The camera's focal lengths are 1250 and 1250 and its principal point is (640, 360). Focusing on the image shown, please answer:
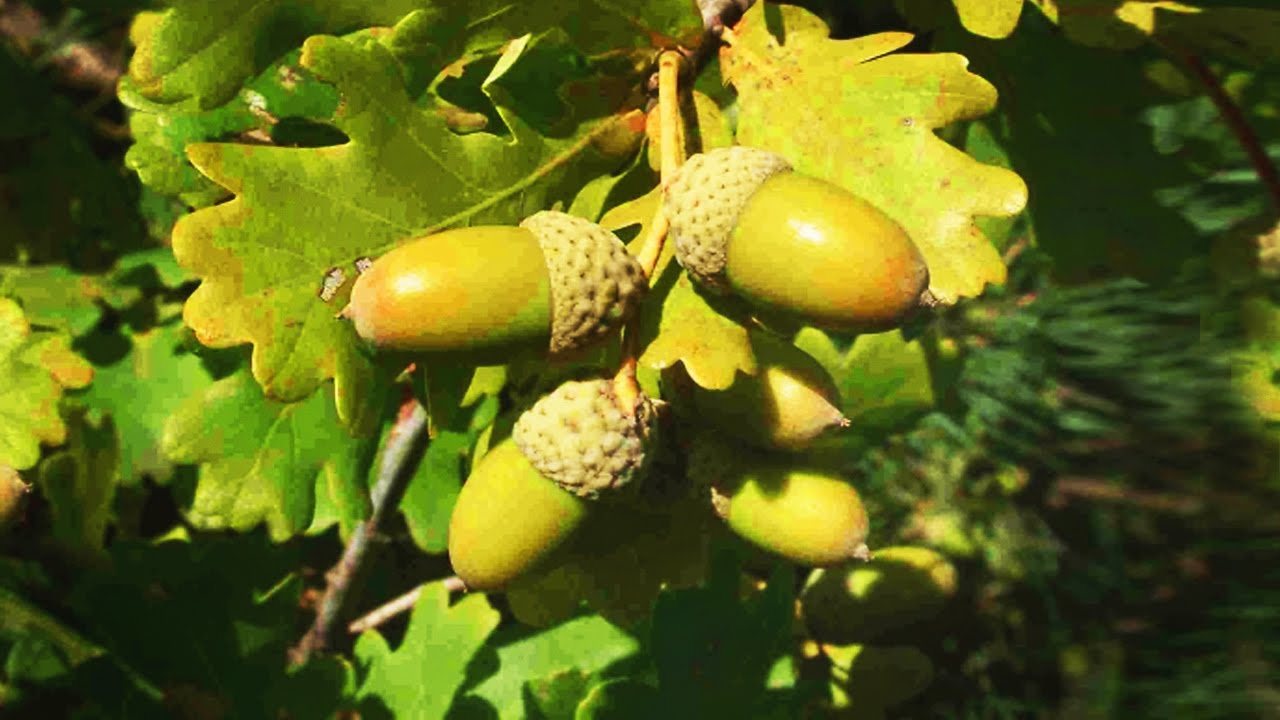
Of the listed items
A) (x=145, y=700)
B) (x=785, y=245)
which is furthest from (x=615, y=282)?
(x=145, y=700)

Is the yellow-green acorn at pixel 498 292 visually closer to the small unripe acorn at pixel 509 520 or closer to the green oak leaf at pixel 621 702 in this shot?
the small unripe acorn at pixel 509 520

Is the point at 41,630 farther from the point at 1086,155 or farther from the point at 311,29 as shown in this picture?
the point at 1086,155

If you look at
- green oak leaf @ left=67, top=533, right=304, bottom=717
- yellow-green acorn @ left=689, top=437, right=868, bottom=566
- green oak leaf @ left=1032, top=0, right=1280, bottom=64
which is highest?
green oak leaf @ left=1032, top=0, right=1280, bottom=64

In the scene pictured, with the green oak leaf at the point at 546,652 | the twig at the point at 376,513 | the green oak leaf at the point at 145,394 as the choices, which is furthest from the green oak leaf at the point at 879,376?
the green oak leaf at the point at 145,394

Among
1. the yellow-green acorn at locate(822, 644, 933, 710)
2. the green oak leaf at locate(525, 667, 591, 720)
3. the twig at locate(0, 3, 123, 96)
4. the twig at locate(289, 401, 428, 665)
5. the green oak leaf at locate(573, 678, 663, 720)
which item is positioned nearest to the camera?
the green oak leaf at locate(573, 678, 663, 720)

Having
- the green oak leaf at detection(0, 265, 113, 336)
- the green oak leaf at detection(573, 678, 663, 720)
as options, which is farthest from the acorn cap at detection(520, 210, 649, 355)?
the green oak leaf at detection(0, 265, 113, 336)

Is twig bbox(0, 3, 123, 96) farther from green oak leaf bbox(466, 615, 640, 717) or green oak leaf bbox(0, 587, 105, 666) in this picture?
green oak leaf bbox(466, 615, 640, 717)

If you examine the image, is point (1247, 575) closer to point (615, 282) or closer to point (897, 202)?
point (897, 202)
